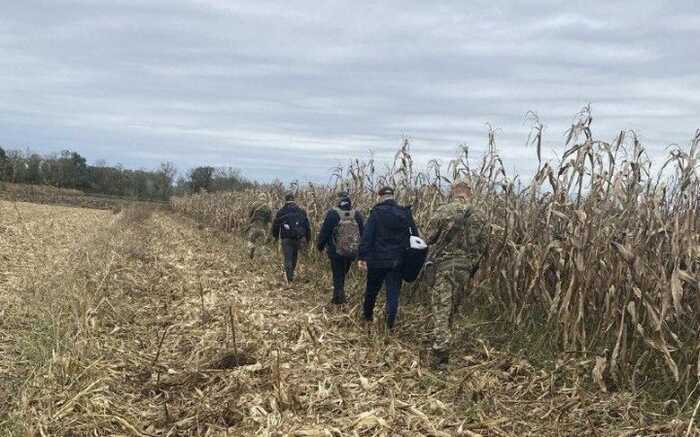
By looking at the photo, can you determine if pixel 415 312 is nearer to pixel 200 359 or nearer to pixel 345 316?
pixel 345 316

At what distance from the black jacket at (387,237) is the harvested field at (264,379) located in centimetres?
89

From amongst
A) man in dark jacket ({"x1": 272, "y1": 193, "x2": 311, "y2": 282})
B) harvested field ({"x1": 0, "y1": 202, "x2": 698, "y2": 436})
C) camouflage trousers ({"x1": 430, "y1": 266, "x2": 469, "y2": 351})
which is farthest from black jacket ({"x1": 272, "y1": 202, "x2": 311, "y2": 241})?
camouflage trousers ({"x1": 430, "y1": 266, "x2": 469, "y2": 351})

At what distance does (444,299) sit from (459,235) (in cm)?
73

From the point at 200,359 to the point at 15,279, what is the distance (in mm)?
5362

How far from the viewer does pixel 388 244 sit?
6977 millimetres

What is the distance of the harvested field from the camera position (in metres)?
4.38

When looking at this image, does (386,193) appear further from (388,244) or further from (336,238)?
(336,238)

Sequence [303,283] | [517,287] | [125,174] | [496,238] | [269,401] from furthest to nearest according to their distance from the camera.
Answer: [125,174] → [303,283] → [496,238] → [517,287] → [269,401]

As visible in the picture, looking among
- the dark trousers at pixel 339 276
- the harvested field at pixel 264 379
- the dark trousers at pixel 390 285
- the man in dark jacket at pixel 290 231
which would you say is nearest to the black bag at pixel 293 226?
the man in dark jacket at pixel 290 231

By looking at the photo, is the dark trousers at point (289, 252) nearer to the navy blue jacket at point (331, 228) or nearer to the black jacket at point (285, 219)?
the black jacket at point (285, 219)

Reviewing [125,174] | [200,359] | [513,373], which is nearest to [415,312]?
[513,373]

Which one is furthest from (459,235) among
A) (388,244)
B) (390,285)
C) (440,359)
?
(440,359)

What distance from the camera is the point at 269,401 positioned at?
4.76m

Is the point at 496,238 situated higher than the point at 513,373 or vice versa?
the point at 496,238
